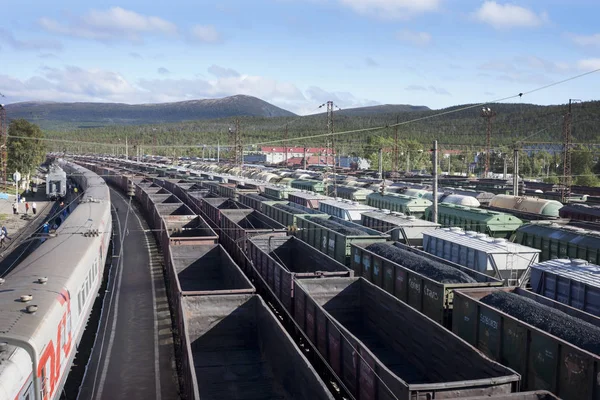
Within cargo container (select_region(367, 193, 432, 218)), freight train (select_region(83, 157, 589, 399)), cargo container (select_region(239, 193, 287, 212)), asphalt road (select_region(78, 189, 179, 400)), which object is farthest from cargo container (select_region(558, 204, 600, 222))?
asphalt road (select_region(78, 189, 179, 400))

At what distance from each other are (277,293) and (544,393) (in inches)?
442

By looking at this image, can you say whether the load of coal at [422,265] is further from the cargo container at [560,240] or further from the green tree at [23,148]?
the green tree at [23,148]

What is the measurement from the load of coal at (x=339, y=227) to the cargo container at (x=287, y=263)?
93.9 inches

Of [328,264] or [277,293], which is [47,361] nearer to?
[277,293]

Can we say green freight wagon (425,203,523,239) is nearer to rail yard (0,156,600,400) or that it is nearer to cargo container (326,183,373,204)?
rail yard (0,156,600,400)

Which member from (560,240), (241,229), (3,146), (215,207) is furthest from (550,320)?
(3,146)

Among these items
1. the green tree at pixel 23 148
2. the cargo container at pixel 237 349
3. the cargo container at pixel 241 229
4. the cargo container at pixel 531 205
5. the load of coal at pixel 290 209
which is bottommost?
the cargo container at pixel 237 349

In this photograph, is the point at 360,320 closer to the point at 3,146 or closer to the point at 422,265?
the point at 422,265

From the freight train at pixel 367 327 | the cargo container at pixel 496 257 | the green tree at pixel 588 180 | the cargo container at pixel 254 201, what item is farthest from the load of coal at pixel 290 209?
the green tree at pixel 588 180

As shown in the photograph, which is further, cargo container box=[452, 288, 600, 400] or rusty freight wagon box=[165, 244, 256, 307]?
rusty freight wagon box=[165, 244, 256, 307]

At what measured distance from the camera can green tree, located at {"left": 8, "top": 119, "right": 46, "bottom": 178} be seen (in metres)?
69.1

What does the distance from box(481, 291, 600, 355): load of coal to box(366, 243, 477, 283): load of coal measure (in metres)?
1.92

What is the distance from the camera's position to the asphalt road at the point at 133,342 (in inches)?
606

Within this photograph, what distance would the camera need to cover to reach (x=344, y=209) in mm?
34125
